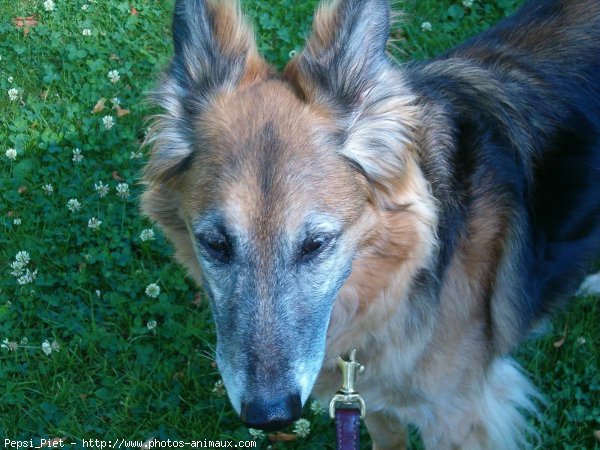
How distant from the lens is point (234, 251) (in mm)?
2195

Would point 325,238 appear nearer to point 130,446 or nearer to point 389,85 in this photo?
point 389,85

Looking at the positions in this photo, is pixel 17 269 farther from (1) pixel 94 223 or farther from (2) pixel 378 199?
(2) pixel 378 199

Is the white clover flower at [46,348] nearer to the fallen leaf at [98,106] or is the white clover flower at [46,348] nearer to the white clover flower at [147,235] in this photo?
the white clover flower at [147,235]

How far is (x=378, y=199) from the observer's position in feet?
7.67

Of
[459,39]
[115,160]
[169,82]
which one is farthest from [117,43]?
[169,82]

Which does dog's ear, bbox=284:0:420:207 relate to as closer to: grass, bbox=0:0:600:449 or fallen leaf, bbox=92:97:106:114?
grass, bbox=0:0:600:449

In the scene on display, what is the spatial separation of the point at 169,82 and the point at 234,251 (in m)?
0.73

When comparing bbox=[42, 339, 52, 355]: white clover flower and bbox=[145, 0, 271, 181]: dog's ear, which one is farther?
bbox=[42, 339, 52, 355]: white clover flower

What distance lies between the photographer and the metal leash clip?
249cm

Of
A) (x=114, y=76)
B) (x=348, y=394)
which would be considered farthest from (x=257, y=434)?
(x=114, y=76)

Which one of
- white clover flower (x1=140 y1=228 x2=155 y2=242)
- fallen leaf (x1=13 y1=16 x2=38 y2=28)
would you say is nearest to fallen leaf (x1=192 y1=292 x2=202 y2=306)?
white clover flower (x1=140 y1=228 x2=155 y2=242)

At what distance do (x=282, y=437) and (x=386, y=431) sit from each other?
0.57 m

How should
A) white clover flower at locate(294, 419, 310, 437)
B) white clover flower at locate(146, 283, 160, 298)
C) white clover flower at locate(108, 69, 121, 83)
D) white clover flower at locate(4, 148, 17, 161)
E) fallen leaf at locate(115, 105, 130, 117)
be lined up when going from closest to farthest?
white clover flower at locate(294, 419, 310, 437) → white clover flower at locate(146, 283, 160, 298) → white clover flower at locate(4, 148, 17, 161) → fallen leaf at locate(115, 105, 130, 117) → white clover flower at locate(108, 69, 121, 83)

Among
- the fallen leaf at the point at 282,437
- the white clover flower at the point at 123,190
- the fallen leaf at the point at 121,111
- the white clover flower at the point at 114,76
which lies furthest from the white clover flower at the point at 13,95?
the fallen leaf at the point at 282,437
